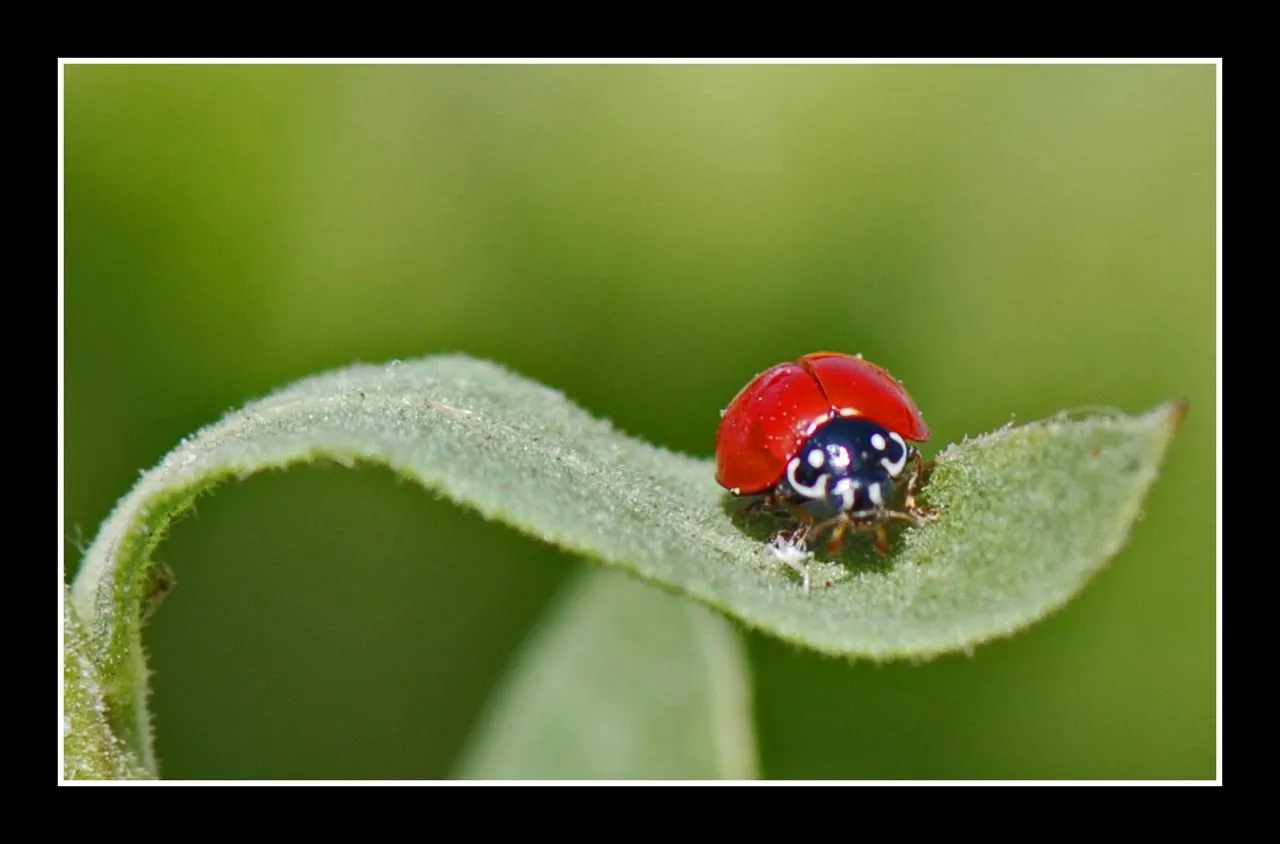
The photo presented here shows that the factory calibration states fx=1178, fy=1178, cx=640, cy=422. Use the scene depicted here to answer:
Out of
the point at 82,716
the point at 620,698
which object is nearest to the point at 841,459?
the point at 620,698

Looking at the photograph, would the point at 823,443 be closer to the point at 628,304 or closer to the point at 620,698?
the point at 620,698

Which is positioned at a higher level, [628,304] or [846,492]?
[628,304]

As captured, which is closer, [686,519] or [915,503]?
[686,519]

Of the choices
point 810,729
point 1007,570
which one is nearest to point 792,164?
point 810,729

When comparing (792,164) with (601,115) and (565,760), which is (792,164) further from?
(565,760)

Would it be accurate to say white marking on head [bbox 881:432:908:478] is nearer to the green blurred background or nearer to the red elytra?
the red elytra
